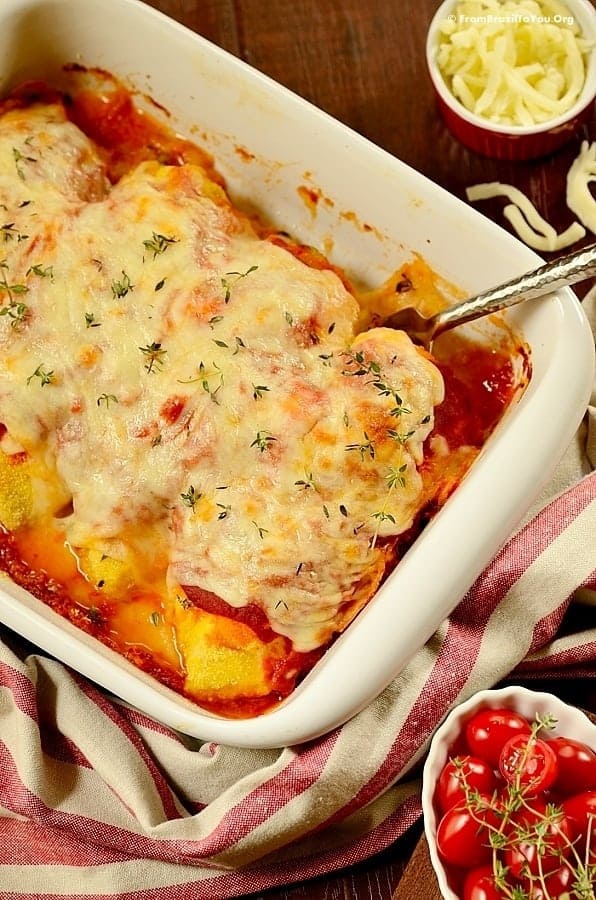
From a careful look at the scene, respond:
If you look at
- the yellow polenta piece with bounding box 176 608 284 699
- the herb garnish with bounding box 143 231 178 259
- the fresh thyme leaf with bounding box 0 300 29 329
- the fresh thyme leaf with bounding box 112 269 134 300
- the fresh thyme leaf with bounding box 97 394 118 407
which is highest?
the herb garnish with bounding box 143 231 178 259

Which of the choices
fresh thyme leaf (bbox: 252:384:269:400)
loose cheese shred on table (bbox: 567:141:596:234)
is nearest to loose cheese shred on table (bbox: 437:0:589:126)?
loose cheese shred on table (bbox: 567:141:596:234)

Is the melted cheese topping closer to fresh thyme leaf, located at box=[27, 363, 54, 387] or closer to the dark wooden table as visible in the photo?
fresh thyme leaf, located at box=[27, 363, 54, 387]

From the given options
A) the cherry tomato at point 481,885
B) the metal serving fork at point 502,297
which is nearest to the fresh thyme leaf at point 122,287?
the metal serving fork at point 502,297

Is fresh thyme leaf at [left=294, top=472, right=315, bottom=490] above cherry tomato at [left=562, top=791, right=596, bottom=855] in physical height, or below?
above

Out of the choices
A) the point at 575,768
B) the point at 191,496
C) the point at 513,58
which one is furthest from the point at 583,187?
the point at 575,768

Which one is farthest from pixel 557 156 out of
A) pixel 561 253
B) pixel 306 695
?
pixel 306 695

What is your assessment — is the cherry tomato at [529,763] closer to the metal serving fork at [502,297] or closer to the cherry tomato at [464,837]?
the cherry tomato at [464,837]
